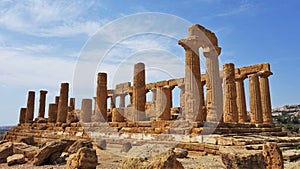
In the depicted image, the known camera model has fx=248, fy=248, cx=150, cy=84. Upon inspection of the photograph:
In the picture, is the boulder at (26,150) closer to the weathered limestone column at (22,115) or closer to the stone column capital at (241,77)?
the stone column capital at (241,77)

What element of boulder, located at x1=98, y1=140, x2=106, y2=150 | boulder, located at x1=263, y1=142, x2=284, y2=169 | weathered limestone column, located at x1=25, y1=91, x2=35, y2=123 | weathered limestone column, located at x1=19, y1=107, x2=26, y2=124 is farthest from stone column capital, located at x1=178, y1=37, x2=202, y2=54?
weathered limestone column, located at x1=19, y1=107, x2=26, y2=124

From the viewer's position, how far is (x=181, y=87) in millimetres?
25906

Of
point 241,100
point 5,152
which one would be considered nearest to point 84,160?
point 5,152

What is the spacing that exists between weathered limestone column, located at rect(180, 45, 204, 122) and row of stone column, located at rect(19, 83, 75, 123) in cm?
1318

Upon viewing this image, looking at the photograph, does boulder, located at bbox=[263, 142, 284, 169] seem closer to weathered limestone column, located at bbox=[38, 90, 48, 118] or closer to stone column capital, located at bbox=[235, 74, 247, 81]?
stone column capital, located at bbox=[235, 74, 247, 81]

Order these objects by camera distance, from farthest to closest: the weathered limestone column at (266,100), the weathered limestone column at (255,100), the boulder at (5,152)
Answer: the weathered limestone column at (266,100) < the weathered limestone column at (255,100) < the boulder at (5,152)

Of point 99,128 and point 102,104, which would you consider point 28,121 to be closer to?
point 102,104

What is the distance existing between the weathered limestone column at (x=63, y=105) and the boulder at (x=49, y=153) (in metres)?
13.6

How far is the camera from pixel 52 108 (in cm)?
2573

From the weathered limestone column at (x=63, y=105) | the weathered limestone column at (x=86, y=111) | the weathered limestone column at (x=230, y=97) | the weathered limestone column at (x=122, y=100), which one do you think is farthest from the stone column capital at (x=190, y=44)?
the weathered limestone column at (x=122, y=100)

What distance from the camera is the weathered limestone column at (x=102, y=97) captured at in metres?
19.2

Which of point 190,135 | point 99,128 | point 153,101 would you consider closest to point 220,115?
point 190,135

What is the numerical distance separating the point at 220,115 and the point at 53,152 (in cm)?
882

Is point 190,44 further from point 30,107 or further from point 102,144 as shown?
point 30,107
